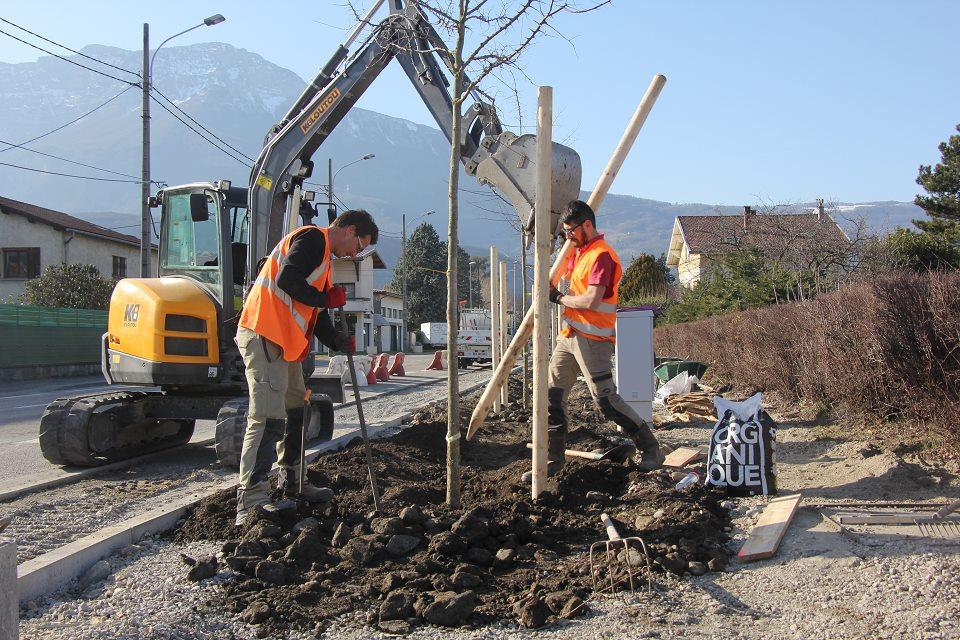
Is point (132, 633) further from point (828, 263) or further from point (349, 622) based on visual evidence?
point (828, 263)

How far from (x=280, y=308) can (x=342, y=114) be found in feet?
13.5

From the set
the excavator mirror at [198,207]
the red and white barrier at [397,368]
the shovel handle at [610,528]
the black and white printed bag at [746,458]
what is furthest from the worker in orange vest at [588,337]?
the red and white barrier at [397,368]

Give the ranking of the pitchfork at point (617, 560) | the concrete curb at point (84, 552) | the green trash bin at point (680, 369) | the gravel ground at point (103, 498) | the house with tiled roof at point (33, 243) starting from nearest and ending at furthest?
the pitchfork at point (617, 560) → the concrete curb at point (84, 552) → the gravel ground at point (103, 498) → the green trash bin at point (680, 369) → the house with tiled roof at point (33, 243)

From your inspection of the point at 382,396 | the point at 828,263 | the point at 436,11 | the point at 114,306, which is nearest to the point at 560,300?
the point at 436,11

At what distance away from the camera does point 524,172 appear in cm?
587

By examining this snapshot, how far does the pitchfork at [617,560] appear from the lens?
11.1 ft

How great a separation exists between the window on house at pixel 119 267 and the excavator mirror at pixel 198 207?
3085 centimetres

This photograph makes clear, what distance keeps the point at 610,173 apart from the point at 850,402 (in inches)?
153

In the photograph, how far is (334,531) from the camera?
427 cm

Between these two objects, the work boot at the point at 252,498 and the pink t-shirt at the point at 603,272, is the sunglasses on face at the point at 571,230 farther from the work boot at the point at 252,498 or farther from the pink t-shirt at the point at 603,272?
the work boot at the point at 252,498

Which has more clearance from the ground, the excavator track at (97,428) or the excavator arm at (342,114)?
the excavator arm at (342,114)

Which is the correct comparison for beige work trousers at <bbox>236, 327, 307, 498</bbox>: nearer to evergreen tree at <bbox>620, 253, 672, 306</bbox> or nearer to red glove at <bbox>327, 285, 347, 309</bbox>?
red glove at <bbox>327, 285, 347, 309</bbox>

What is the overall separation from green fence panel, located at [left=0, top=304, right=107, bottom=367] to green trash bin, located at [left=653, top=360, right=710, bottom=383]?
1938 cm

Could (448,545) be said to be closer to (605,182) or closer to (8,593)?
(8,593)
